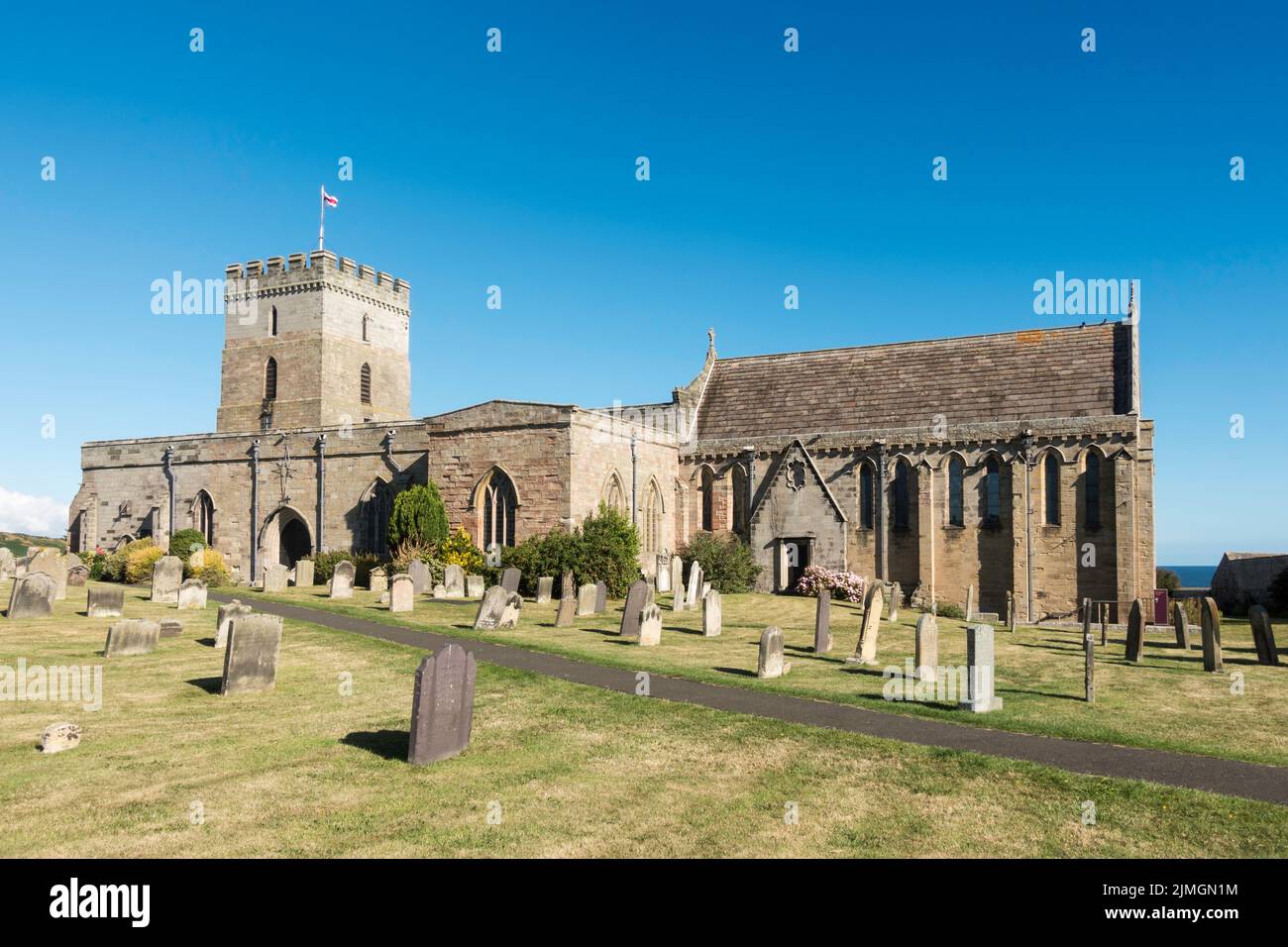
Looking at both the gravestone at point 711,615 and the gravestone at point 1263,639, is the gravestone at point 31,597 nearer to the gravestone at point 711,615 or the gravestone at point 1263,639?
the gravestone at point 711,615

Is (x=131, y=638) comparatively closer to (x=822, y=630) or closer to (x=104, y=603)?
(x=104, y=603)

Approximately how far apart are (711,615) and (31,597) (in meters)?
14.8

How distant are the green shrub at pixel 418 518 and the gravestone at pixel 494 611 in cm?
1053

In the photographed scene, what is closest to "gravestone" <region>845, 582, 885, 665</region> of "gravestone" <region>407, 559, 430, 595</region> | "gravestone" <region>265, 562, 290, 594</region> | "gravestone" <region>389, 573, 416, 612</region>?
"gravestone" <region>389, 573, 416, 612</region>

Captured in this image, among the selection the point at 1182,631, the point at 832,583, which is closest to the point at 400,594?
the point at 832,583

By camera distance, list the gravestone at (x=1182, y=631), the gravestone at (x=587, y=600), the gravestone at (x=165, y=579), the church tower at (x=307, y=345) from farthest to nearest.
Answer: the church tower at (x=307, y=345) < the gravestone at (x=165, y=579) < the gravestone at (x=587, y=600) < the gravestone at (x=1182, y=631)

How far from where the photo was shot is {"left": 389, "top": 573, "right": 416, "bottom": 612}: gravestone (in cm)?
2319

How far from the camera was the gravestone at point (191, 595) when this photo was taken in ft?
73.4

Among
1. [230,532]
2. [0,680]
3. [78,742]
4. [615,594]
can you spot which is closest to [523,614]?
[615,594]

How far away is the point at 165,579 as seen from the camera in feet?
81.4

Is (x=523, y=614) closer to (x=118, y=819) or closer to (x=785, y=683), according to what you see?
(x=785, y=683)

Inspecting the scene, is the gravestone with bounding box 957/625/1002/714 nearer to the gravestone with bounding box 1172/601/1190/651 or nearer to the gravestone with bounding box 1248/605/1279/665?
the gravestone with bounding box 1248/605/1279/665

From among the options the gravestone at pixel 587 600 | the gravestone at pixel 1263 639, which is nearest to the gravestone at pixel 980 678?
the gravestone at pixel 1263 639

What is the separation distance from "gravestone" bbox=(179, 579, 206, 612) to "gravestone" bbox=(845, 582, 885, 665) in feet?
52.0
